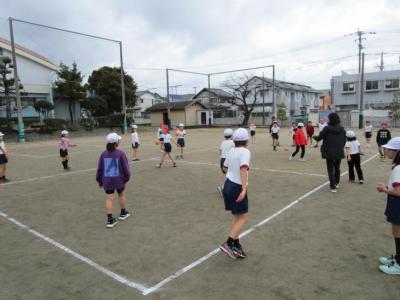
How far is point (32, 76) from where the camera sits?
33.7 meters

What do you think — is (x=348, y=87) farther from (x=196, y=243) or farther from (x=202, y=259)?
(x=202, y=259)

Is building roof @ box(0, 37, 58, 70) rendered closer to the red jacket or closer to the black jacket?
the red jacket

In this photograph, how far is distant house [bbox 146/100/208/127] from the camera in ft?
171

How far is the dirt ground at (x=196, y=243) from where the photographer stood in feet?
11.3

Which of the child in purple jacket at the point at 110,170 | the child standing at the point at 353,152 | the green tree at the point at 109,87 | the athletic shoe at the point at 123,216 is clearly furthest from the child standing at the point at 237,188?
the green tree at the point at 109,87

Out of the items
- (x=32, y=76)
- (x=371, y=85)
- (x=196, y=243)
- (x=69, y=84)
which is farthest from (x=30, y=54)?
(x=371, y=85)

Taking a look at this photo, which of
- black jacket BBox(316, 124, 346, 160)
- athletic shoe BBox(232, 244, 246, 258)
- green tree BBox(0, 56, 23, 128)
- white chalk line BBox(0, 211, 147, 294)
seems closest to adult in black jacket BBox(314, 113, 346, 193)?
black jacket BBox(316, 124, 346, 160)

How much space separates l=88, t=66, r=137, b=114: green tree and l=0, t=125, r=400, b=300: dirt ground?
107 feet

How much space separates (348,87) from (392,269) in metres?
50.2

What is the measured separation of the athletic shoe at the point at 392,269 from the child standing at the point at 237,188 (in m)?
1.65

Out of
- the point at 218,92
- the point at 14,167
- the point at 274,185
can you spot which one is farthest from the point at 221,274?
the point at 218,92

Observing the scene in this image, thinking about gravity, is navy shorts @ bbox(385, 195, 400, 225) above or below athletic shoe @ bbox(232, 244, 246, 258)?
above

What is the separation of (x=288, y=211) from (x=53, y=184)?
682 centimetres

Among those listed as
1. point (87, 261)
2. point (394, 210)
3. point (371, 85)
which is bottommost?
point (87, 261)
